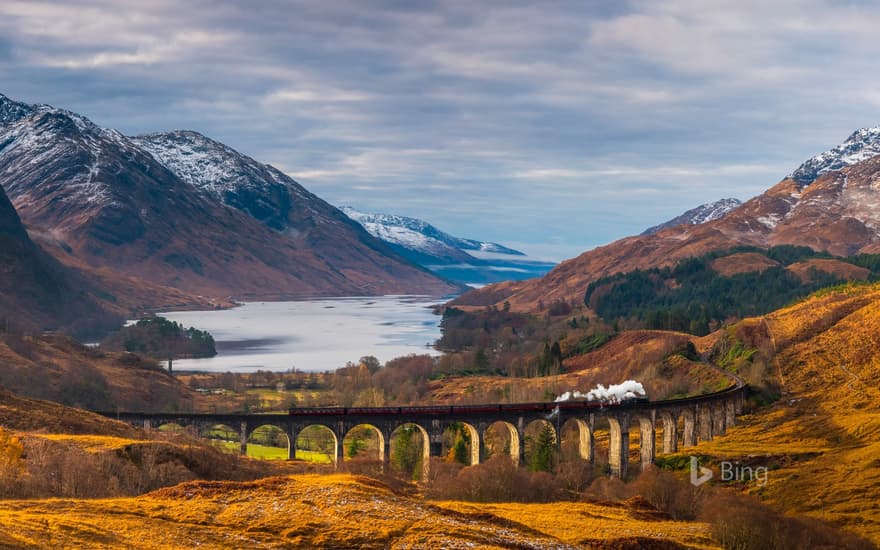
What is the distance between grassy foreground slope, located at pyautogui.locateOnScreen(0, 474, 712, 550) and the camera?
153 feet

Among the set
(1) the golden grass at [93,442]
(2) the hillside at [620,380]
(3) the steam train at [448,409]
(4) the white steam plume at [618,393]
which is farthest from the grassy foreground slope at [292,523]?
(2) the hillside at [620,380]

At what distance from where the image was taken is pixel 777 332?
172 m

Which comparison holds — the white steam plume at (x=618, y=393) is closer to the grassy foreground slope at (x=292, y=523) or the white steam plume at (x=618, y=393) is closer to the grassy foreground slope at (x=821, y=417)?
the grassy foreground slope at (x=821, y=417)

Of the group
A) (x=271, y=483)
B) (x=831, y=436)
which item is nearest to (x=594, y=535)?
(x=271, y=483)

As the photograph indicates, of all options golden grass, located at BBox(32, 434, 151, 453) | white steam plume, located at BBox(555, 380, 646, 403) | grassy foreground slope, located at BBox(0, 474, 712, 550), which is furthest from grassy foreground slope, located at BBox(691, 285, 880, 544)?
golden grass, located at BBox(32, 434, 151, 453)

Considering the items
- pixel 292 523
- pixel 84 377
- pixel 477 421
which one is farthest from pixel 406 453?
pixel 84 377

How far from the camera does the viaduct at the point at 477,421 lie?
99.4 metres

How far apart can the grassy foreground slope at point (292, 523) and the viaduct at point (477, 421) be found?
33.5m

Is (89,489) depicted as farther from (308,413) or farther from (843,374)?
(843,374)

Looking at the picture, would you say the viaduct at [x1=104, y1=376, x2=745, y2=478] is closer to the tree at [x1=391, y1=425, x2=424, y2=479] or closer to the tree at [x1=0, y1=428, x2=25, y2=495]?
the tree at [x1=391, y1=425, x2=424, y2=479]

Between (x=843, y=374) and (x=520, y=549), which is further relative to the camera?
(x=843, y=374)

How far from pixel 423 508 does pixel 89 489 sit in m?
21.7

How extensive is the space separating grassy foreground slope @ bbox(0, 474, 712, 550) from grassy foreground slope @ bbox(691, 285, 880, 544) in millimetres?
31005

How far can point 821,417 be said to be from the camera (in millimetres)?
122438
